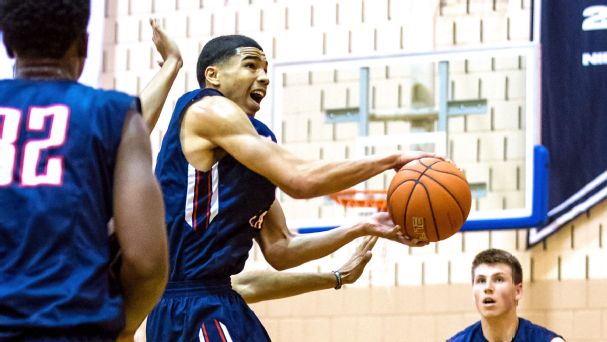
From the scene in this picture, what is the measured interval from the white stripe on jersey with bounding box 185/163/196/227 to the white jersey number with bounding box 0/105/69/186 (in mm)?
1758

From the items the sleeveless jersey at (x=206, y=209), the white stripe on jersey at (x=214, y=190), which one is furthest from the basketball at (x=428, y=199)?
the white stripe on jersey at (x=214, y=190)

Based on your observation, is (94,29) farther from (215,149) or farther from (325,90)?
(215,149)

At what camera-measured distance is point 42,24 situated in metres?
2.48

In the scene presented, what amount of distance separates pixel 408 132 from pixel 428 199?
11.8 ft

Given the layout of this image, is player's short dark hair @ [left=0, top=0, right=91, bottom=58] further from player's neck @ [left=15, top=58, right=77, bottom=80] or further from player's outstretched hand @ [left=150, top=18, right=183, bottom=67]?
player's outstretched hand @ [left=150, top=18, right=183, bottom=67]

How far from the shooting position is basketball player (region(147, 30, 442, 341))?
13.3 ft

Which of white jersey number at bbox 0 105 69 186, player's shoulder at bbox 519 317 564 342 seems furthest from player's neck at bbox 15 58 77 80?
player's shoulder at bbox 519 317 564 342

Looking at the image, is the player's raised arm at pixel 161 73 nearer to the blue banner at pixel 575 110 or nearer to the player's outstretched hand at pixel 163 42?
the player's outstretched hand at pixel 163 42

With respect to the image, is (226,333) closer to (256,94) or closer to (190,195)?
(190,195)

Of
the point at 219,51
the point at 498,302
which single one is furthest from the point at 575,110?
the point at 219,51

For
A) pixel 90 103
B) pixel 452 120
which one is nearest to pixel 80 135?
pixel 90 103

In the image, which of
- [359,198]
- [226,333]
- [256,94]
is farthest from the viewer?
[359,198]

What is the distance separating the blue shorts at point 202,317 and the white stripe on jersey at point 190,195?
250mm

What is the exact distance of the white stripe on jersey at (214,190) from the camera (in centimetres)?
421
